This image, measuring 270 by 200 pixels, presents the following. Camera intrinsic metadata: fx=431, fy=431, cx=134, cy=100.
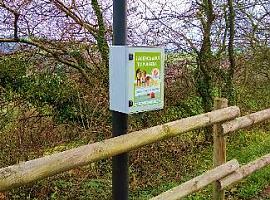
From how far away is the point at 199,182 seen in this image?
3842 millimetres

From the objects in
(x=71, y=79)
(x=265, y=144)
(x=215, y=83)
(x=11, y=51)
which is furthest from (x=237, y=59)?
(x=11, y=51)

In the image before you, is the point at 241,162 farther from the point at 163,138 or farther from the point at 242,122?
the point at 163,138

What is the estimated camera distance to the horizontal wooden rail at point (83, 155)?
2227mm

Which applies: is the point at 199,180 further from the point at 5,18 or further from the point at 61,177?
the point at 5,18

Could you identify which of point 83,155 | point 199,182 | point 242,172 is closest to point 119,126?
point 83,155

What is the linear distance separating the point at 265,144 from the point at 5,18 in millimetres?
4741

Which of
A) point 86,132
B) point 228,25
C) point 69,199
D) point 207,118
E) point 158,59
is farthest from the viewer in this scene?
point 228,25

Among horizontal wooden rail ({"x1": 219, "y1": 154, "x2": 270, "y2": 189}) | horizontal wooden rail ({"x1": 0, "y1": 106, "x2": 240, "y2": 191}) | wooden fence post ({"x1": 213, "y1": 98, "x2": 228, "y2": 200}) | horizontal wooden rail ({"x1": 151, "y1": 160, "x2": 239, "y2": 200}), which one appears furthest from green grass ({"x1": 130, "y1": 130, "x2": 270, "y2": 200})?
horizontal wooden rail ({"x1": 0, "y1": 106, "x2": 240, "y2": 191})

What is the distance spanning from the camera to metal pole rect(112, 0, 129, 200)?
2.55m

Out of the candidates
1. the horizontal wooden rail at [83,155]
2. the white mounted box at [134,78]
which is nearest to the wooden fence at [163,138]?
the horizontal wooden rail at [83,155]

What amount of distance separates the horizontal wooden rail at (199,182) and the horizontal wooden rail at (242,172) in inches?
2.4

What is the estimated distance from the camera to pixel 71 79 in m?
6.66

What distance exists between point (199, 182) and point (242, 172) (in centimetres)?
85

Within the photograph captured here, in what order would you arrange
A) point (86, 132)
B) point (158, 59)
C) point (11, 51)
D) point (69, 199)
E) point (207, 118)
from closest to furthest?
point (158, 59), point (207, 118), point (69, 199), point (86, 132), point (11, 51)
